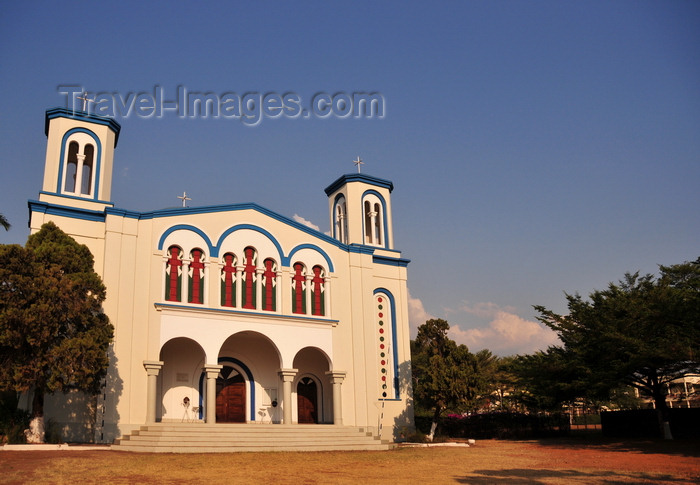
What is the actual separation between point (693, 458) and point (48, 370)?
1859 cm

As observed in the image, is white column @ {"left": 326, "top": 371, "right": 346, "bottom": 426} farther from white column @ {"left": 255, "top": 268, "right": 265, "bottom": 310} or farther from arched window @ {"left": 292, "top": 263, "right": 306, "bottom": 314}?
white column @ {"left": 255, "top": 268, "right": 265, "bottom": 310}

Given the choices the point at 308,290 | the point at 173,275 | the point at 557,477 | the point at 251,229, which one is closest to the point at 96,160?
the point at 173,275

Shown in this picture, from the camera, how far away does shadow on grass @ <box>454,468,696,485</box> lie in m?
12.4

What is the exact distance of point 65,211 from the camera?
21.5 meters

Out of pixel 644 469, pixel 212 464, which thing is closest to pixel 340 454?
pixel 212 464

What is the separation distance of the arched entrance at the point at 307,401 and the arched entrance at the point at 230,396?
2.65 meters

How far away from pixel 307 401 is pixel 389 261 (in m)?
7.51

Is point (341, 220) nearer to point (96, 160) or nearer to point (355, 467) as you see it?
point (96, 160)

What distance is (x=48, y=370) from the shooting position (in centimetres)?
1756

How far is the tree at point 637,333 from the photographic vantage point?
20.6 metres

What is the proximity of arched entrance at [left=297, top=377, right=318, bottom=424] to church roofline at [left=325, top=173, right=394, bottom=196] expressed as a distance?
947 centimetres

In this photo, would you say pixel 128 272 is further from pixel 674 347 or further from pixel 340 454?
pixel 674 347

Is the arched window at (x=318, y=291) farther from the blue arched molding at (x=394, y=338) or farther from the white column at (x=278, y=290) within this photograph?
the blue arched molding at (x=394, y=338)

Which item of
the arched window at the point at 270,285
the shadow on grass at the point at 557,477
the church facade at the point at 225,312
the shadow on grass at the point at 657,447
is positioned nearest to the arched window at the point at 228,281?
the church facade at the point at 225,312
